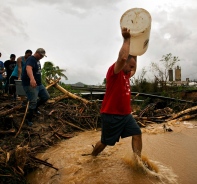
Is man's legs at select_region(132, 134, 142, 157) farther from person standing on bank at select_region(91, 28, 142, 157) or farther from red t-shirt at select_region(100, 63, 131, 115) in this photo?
red t-shirt at select_region(100, 63, 131, 115)

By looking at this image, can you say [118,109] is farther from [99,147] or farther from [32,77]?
[32,77]

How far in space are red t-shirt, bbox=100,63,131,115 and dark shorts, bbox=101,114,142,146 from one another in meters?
0.09

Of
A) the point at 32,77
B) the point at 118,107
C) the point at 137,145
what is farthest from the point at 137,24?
the point at 32,77

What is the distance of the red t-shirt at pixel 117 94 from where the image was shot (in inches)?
120

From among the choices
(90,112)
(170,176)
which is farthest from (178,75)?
(170,176)

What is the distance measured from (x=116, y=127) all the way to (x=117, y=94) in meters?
0.48

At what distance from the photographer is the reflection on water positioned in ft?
10.1

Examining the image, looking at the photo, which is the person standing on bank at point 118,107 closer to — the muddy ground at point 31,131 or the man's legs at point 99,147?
the man's legs at point 99,147

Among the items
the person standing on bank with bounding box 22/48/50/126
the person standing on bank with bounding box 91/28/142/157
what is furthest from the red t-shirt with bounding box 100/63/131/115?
the person standing on bank with bounding box 22/48/50/126

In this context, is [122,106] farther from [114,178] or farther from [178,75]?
[178,75]

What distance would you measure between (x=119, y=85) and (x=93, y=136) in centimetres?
272

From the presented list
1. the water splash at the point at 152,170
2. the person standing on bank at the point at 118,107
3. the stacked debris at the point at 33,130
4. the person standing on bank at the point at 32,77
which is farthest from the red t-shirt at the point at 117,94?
the person standing on bank at the point at 32,77

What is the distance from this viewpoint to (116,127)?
10.5 feet

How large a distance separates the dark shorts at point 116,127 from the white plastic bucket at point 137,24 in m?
0.97
